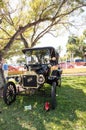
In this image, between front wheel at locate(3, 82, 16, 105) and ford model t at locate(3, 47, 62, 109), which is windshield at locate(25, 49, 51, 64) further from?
front wheel at locate(3, 82, 16, 105)

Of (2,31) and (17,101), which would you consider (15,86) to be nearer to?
(17,101)

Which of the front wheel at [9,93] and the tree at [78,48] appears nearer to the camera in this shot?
the front wheel at [9,93]

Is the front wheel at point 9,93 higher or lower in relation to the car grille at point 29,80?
lower

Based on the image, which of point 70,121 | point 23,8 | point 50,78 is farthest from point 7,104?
point 23,8

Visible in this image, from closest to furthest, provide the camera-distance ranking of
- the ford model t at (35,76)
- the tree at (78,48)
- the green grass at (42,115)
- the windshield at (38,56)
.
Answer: the green grass at (42,115)
the ford model t at (35,76)
the windshield at (38,56)
the tree at (78,48)

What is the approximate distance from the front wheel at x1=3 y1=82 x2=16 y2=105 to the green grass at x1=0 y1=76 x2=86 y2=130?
183mm

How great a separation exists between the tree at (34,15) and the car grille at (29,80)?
2529mm

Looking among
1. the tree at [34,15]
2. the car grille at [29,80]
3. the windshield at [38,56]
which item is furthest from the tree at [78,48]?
the car grille at [29,80]

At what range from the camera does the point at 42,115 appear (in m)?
6.77

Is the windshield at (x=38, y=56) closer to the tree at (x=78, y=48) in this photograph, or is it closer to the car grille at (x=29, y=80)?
the car grille at (x=29, y=80)

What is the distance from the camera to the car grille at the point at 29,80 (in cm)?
812

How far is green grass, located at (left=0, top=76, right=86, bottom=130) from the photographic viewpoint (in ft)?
19.2

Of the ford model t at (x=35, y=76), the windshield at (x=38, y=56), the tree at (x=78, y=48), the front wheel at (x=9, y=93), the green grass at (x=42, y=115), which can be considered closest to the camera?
the green grass at (x=42, y=115)

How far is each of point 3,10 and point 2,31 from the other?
15.8 ft
